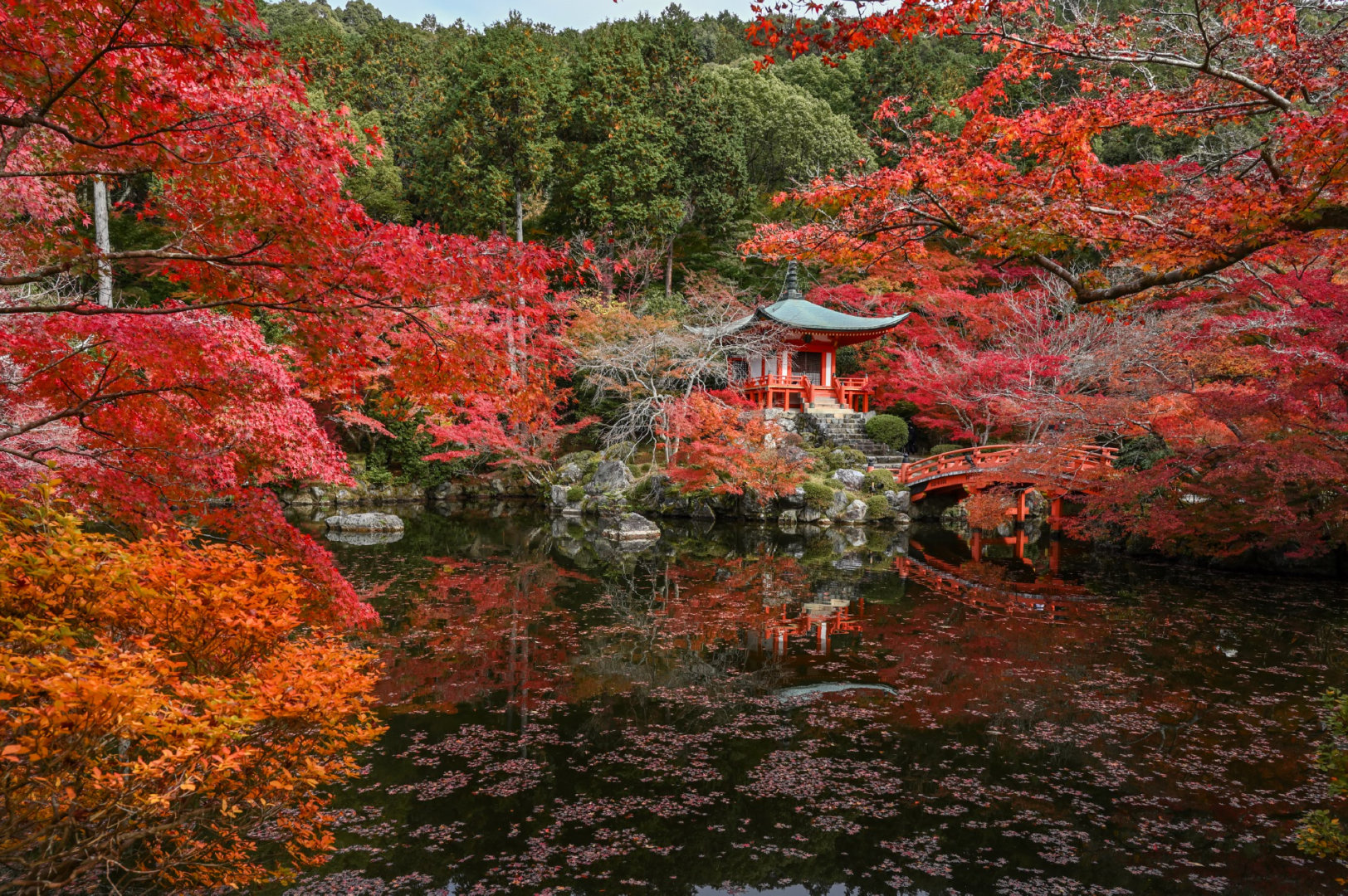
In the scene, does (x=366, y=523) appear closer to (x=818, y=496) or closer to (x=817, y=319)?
(x=818, y=496)

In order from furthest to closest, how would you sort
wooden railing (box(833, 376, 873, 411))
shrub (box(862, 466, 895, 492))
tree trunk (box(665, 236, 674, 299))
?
1. tree trunk (box(665, 236, 674, 299))
2. wooden railing (box(833, 376, 873, 411))
3. shrub (box(862, 466, 895, 492))

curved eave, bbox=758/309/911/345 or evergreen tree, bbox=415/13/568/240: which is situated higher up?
evergreen tree, bbox=415/13/568/240

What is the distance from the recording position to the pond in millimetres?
3676

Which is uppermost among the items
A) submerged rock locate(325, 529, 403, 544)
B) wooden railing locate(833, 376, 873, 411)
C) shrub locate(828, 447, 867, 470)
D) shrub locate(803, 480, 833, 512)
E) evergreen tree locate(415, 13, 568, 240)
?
evergreen tree locate(415, 13, 568, 240)

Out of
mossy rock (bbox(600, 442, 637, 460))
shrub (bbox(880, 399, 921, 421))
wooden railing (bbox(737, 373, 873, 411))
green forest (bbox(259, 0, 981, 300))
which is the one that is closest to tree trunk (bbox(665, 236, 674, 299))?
green forest (bbox(259, 0, 981, 300))

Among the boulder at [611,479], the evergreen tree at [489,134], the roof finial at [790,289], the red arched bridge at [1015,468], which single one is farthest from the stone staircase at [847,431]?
the evergreen tree at [489,134]

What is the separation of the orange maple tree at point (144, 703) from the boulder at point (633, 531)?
10.9 metres

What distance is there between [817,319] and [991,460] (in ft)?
19.9

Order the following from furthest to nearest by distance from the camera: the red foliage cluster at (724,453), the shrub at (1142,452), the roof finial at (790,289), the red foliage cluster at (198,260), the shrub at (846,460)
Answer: the roof finial at (790,289)
the shrub at (846,460)
the red foliage cluster at (724,453)
the shrub at (1142,452)
the red foliage cluster at (198,260)

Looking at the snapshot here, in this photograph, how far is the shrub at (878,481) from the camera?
16891 millimetres

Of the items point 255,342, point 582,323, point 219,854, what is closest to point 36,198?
point 255,342

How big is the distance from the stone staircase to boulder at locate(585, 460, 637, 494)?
207 inches

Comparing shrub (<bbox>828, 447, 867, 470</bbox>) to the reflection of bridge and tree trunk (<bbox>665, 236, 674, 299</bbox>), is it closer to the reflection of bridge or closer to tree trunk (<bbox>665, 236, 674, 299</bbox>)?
the reflection of bridge

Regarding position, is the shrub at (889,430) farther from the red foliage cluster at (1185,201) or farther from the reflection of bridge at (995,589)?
the red foliage cluster at (1185,201)
